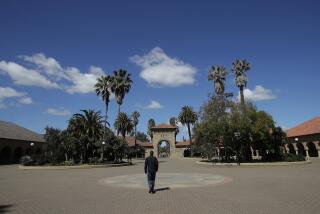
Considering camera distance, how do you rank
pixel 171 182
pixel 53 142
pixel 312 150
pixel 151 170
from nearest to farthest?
pixel 151 170
pixel 171 182
pixel 53 142
pixel 312 150

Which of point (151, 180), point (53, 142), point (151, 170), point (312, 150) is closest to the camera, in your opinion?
point (151, 180)

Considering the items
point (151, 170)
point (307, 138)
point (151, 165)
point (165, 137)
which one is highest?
point (165, 137)

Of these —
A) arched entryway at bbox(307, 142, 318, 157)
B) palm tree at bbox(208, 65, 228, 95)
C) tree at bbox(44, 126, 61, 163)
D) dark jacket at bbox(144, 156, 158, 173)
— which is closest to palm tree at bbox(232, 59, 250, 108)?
palm tree at bbox(208, 65, 228, 95)

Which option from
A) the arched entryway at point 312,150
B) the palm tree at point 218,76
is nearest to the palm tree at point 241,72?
the palm tree at point 218,76

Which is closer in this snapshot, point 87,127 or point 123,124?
point 87,127

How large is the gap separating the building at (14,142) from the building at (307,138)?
4364cm

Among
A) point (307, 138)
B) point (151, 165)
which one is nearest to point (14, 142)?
point (151, 165)

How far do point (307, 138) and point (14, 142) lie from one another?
4895 cm

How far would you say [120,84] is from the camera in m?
44.6

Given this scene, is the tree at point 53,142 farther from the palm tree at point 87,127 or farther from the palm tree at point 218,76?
the palm tree at point 218,76

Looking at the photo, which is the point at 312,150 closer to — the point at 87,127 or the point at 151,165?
the point at 87,127

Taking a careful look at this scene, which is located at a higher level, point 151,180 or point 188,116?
point 188,116

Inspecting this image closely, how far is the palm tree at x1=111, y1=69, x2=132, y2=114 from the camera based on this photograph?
4472 cm

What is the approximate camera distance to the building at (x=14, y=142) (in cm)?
4968
